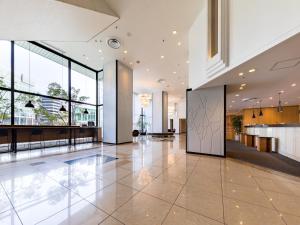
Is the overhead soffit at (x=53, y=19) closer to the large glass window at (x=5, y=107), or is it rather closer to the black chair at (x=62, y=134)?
the large glass window at (x=5, y=107)

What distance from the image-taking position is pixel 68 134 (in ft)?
25.7

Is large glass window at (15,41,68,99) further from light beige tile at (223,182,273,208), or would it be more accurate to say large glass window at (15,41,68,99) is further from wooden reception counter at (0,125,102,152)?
light beige tile at (223,182,273,208)

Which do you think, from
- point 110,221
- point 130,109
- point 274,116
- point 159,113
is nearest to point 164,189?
point 110,221

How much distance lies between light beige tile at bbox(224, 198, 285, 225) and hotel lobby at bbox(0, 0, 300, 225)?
0.01m

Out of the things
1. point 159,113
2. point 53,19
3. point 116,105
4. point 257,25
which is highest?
point 53,19

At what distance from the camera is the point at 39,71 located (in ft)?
24.2

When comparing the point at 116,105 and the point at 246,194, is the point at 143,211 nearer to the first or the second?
the point at 246,194

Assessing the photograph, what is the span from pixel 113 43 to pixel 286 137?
8222 millimetres

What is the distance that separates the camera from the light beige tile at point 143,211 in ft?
5.68

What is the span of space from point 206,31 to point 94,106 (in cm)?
851

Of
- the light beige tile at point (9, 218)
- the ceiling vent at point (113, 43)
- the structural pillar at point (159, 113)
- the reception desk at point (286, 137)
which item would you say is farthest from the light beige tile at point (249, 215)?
the structural pillar at point (159, 113)

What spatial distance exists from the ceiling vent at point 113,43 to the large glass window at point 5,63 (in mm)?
4368

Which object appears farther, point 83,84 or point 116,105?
point 83,84

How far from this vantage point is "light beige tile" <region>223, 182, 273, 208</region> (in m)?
2.18
